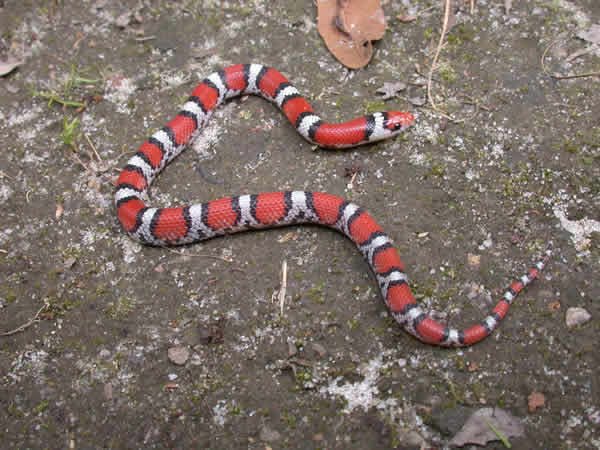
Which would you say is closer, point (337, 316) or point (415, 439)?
point (415, 439)

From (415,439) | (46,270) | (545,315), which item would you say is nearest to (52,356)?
(46,270)

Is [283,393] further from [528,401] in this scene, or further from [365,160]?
[365,160]

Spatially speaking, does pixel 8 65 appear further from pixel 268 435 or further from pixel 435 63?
pixel 268 435

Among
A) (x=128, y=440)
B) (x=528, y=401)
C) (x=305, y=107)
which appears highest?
(x=305, y=107)

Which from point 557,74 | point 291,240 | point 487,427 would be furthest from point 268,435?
point 557,74

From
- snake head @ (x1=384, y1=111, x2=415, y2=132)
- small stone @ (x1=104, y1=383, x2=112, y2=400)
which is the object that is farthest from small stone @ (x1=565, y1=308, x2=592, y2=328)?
small stone @ (x1=104, y1=383, x2=112, y2=400)

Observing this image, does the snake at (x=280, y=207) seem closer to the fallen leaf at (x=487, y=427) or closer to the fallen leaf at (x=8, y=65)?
the fallen leaf at (x=487, y=427)

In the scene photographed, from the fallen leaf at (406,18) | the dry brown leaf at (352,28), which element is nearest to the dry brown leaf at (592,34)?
the fallen leaf at (406,18)

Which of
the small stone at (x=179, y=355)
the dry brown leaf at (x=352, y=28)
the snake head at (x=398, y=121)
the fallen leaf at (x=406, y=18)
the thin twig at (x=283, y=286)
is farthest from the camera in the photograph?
the fallen leaf at (x=406, y=18)
